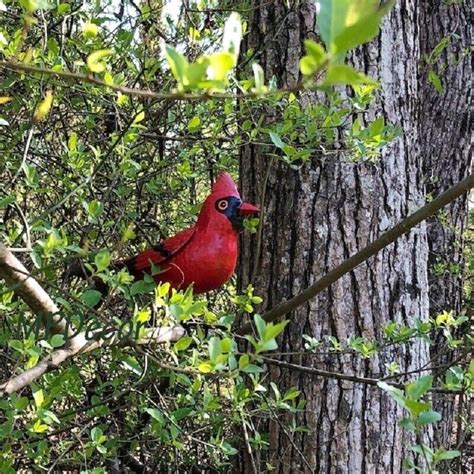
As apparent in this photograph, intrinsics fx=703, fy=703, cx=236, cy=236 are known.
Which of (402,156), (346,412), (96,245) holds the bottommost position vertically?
(346,412)

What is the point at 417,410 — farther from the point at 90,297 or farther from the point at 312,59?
the point at 90,297

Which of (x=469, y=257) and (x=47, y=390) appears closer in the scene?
(x=47, y=390)

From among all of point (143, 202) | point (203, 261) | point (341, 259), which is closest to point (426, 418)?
point (203, 261)

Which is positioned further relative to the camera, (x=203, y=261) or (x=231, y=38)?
(x=203, y=261)

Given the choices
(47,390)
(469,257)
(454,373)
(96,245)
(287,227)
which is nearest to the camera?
(454,373)

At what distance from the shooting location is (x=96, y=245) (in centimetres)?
176

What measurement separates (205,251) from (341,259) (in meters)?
0.38

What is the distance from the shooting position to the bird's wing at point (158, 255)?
1307 mm

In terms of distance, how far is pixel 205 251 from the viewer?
131 centimetres

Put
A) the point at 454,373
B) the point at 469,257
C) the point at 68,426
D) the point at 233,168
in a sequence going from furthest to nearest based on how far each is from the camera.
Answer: the point at 469,257 → the point at 233,168 → the point at 68,426 → the point at 454,373

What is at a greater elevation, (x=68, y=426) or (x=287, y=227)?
(x=287, y=227)

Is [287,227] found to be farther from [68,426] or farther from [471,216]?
[471,216]

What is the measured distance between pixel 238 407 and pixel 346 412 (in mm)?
434

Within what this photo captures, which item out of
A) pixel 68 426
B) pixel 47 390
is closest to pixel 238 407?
pixel 47 390
